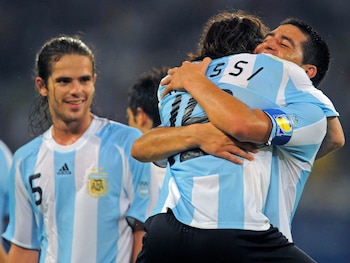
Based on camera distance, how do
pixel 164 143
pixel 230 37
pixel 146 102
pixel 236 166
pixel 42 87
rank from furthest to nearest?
pixel 146 102, pixel 42 87, pixel 230 37, pixel 164 143, pixel 236 166

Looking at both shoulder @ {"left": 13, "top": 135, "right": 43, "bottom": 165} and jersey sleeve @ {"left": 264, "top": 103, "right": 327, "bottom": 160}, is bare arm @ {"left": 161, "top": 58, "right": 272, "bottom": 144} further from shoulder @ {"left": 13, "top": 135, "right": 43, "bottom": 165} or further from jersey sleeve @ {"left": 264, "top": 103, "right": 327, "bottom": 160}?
shoulder @ {"left": 13, "top": 135, "right": 43, "bottom": 165}

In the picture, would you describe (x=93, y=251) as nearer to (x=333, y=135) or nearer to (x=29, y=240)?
(x=29, y=240)

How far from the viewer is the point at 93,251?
4285 millimetres

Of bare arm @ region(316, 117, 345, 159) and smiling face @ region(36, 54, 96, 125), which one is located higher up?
smiling face @ region(36, 54, 96, 125)

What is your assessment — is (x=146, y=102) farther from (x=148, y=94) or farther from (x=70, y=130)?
(x=70, y=130)

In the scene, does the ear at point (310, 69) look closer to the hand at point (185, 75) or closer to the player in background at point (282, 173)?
the player in background at point (282, 173)

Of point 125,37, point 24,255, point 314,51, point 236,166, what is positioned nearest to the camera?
point 236,166

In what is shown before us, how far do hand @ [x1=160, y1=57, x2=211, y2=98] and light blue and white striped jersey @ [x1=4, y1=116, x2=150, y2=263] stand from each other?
1.17 metres

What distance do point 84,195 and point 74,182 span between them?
0.10 m

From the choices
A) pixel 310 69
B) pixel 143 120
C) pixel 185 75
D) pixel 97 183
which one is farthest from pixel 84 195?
pixel 310 69

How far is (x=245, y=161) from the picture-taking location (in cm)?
298

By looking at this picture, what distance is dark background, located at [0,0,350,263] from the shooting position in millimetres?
7895

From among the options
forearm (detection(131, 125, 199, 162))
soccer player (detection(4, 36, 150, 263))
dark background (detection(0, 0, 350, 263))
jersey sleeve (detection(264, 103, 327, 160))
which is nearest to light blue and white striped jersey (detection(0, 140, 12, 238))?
soccer player (detection(4, 36, 150, 263))

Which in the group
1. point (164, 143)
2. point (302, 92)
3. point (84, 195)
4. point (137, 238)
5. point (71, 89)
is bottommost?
point (137, 238)
